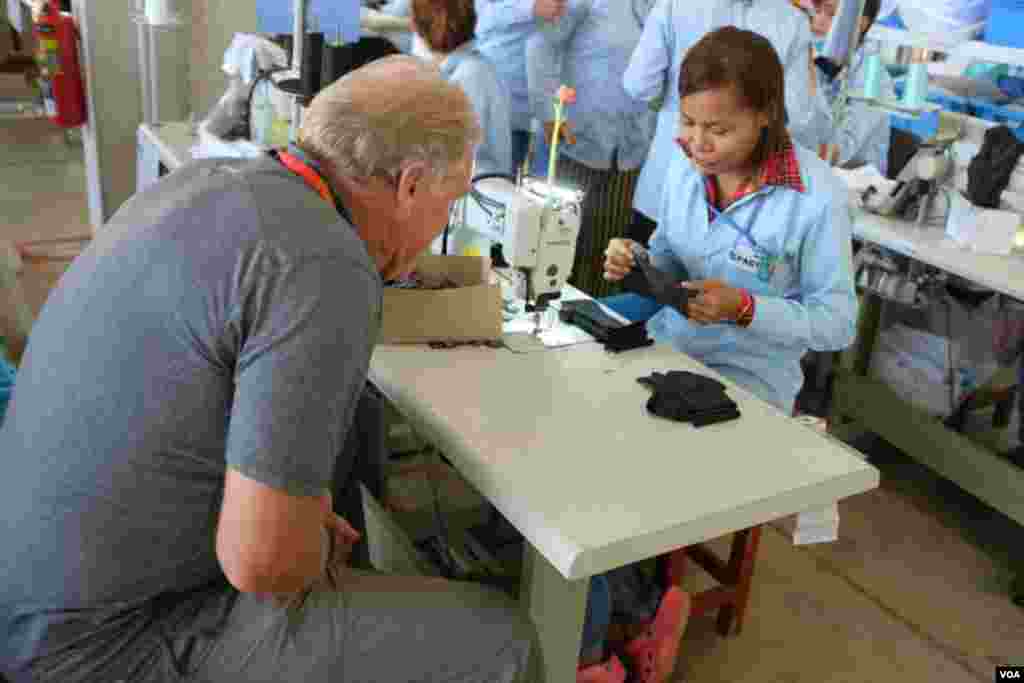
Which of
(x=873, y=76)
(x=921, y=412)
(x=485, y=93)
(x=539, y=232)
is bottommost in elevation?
(x=921, y=412)

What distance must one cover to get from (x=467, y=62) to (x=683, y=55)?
2.00ft

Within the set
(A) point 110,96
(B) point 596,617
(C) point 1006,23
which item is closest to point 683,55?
(C) point 1006,23

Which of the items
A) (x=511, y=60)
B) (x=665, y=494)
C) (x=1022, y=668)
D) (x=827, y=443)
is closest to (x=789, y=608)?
(x=1022, y=668)

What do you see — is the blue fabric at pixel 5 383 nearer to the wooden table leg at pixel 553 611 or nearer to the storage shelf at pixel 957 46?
the wooden table leg at pixel 553 611

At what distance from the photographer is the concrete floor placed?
2.13 m

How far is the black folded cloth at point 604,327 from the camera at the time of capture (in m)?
1.70

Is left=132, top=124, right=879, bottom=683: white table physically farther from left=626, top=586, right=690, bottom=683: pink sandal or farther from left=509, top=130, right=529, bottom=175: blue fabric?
left=509, top=130, right=529, bottom=175: blue fabric

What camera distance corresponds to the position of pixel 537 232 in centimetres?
164

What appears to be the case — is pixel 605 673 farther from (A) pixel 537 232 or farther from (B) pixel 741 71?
(B) pixel 741 71

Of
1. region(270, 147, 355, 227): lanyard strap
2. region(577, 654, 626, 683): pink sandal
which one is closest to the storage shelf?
region(577, 654, 626, 683): pink sandal

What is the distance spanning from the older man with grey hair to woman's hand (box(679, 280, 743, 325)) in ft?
2.03

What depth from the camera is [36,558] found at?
43.8 inches

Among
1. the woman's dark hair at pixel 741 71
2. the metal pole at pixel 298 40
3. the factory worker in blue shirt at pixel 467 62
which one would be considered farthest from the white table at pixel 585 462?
the factory worker in blue shirt at pixel 467 62

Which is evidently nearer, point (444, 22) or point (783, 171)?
point (783, 171)
